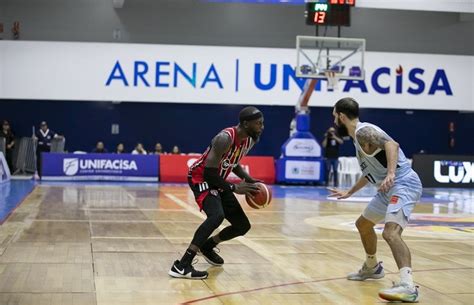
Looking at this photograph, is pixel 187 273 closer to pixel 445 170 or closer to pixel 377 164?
pixel 377 164

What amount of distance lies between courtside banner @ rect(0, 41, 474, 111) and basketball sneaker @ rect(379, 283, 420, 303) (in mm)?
22688

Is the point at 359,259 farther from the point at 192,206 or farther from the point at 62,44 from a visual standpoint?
the point at 62,44

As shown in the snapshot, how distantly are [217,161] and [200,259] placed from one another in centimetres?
188

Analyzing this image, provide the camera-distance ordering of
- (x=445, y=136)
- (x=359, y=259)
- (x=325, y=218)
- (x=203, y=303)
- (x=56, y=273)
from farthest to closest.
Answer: (x=445, y=136)
(x=325, y=218)
(x=359, y=259)
(x=56, y=273)
(x=203, y=303)

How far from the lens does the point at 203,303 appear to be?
631cm

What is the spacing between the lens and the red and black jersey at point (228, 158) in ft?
25.6

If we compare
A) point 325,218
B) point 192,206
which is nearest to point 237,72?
point 192,206

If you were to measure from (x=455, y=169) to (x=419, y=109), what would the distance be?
13.5 feet

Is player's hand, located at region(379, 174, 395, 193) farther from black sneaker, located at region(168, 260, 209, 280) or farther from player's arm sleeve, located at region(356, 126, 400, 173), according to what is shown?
black sneaker, located at region(168, 260, 209, 280)

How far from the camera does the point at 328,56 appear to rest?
25.7 m

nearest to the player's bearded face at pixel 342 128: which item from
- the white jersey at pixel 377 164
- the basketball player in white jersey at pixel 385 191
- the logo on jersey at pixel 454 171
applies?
the basketball player in white jersey at pixel 385 191

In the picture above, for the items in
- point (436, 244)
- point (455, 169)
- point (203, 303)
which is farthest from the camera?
point (455, 169)

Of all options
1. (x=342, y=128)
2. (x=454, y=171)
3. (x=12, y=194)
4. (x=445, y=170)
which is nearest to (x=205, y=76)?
(x=445, y=170)

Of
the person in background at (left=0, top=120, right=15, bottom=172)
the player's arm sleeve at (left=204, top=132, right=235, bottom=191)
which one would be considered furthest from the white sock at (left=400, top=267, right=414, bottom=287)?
the person in background at (left=0, top=120, right=15, bottom=172)
